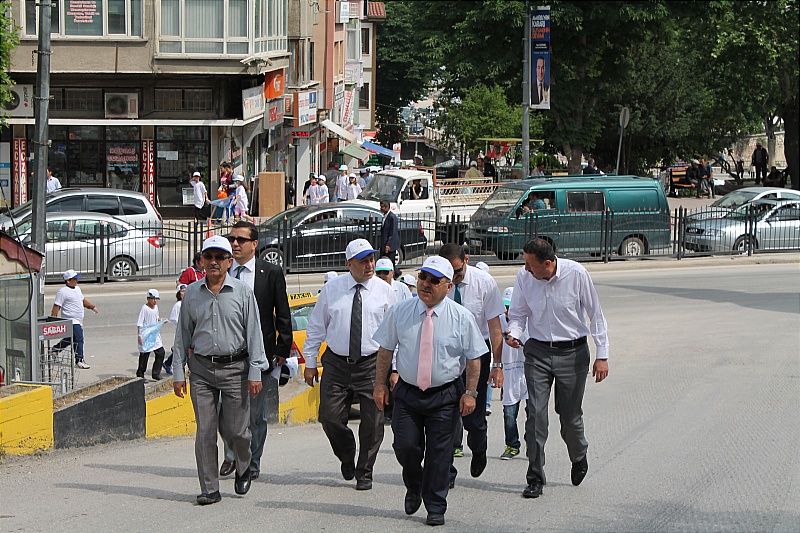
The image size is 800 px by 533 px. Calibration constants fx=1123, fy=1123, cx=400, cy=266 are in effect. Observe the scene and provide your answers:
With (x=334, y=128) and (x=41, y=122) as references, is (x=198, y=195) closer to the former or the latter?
(x=41, y=122)

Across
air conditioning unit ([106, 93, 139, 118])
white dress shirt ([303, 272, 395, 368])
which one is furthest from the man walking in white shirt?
air conditioning unit ([106, 93, 139, 118])

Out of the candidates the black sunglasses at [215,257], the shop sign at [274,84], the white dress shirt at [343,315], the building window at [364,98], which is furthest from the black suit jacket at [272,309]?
the building window at [364,98]

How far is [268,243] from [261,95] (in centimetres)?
1362

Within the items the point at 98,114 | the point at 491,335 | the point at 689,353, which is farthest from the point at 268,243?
the point at 491,335

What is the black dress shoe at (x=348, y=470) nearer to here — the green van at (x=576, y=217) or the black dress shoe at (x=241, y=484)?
the black dress shoe at (x=241, y=484)

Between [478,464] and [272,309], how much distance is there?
1875 mm

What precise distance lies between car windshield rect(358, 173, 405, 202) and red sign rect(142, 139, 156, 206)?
722 cm

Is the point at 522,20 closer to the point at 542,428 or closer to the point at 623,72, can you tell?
the point at 623,72

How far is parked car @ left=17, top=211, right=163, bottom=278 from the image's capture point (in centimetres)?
2169

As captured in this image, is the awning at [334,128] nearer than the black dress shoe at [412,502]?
No

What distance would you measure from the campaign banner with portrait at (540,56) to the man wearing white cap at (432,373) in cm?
2665

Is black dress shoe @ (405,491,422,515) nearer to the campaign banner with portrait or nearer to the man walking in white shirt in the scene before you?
the man walking in white shirt

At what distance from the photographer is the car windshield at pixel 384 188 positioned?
30.2m

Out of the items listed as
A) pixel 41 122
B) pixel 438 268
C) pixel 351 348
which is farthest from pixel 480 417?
pixel 41 122
